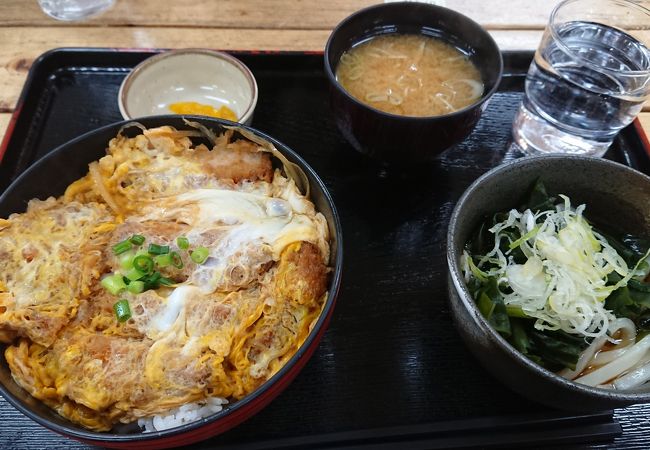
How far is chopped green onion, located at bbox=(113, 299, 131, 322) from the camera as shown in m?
1.28

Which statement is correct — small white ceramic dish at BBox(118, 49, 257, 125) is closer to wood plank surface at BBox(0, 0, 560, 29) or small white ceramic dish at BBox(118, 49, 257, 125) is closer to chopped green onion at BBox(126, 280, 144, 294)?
wood plank surface at BBox(0, 0, 560, 29)

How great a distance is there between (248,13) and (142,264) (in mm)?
1724

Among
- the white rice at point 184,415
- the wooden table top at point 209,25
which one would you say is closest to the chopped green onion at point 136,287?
the white rice at point 184,415

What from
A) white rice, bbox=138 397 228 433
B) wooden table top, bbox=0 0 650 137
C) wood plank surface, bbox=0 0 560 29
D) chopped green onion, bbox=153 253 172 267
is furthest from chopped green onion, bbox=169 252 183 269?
wood plank surface, bbox=0 0 560 29

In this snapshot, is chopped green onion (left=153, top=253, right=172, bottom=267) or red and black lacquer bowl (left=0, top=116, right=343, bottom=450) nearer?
red and black lacquer bowl (left=0, top=116, right=343, bottom=450)

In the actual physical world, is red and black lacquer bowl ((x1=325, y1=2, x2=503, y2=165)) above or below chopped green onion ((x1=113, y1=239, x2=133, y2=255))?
above

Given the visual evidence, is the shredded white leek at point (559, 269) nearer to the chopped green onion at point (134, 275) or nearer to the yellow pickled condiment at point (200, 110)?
the chopped green onion at point (134, 275)

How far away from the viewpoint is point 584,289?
1.35 meters

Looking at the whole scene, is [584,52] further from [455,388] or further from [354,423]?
[354,423]

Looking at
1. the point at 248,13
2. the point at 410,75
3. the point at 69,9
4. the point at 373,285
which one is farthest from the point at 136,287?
the point at 69,9

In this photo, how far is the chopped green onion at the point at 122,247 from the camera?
4.50ft

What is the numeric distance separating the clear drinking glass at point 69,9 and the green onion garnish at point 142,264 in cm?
181

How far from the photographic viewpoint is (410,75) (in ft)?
6.62

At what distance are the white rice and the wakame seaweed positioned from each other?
0.73 metres
